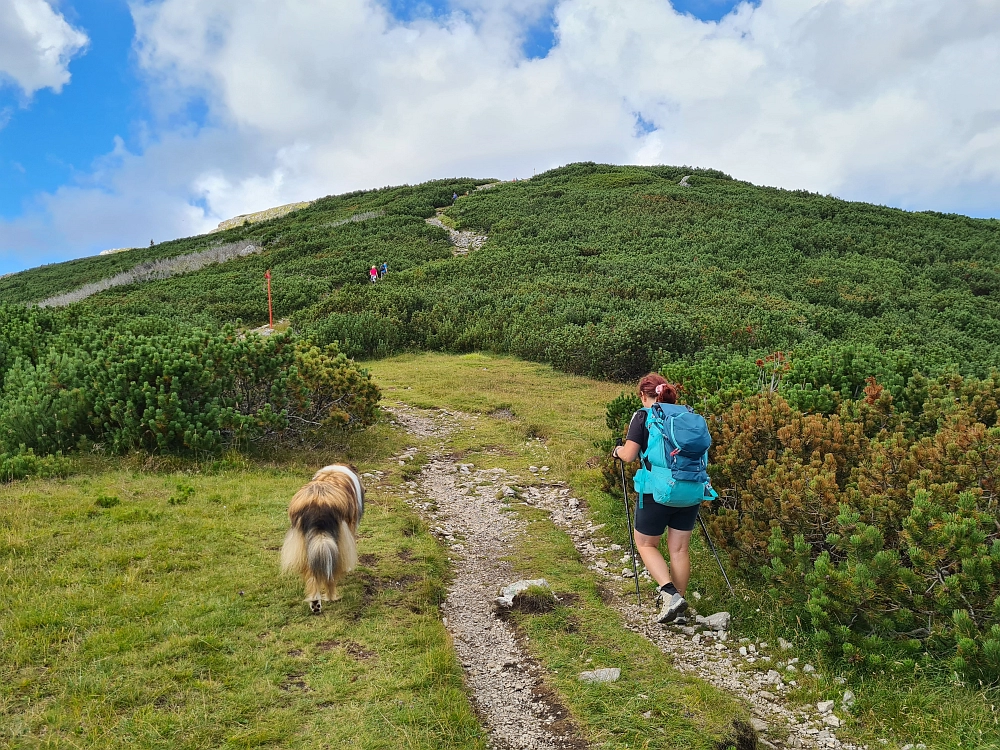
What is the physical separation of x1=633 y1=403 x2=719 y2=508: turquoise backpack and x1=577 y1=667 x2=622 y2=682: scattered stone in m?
1.36

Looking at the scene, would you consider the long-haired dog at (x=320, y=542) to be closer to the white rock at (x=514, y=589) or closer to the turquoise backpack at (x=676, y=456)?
the white rock at (x=514, y=589)

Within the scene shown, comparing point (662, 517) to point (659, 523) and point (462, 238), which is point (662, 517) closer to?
point (659, 523)

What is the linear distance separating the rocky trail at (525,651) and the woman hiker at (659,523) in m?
0.32

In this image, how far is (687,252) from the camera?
30.8 m

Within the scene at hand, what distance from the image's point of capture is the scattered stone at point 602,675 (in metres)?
4.32

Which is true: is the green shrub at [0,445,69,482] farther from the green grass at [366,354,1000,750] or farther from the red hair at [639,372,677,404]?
the red hair at [639,372,677,404]

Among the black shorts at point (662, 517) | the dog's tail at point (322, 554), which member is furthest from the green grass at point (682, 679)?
the dog's tail at point (322, 554)

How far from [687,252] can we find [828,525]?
90.4 feet

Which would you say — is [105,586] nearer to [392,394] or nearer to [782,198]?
[392,394]

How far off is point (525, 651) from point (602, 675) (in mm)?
644

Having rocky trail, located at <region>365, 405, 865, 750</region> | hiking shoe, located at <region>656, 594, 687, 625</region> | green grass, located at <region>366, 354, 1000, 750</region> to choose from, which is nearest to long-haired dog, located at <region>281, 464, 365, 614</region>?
rocky trail, located at <region>365, 405, 865, 750</region>

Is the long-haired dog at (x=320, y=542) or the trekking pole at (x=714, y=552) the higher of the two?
the long-haired dog at (x=320, y=542)

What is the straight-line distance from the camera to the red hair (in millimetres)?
5301

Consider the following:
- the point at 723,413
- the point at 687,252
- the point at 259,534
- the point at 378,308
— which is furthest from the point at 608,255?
the point at 259,534
